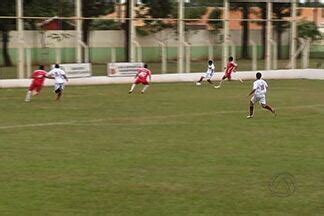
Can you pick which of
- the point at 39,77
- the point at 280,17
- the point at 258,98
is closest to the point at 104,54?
the point at 39,77

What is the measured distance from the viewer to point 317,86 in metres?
35.6

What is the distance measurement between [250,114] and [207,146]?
622 cm

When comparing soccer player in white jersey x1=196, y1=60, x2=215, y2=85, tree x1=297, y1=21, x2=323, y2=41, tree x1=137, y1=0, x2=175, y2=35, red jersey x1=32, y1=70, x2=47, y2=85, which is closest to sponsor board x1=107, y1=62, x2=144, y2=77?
tree x1=137, y1=0, x2=175, y2=35

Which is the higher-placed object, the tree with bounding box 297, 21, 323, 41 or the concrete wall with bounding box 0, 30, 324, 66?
the tree with bounding box 297, 21, 323, 41

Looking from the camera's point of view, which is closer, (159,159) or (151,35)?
(159,159)

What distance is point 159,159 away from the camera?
42.6 feet

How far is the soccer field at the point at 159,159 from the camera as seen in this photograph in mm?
9477

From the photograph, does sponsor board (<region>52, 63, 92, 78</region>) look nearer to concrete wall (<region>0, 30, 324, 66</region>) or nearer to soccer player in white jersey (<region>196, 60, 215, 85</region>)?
concrete wall (<region>0, 30, 324, 66</region>)

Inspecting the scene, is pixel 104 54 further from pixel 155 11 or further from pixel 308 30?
pixel 308 30

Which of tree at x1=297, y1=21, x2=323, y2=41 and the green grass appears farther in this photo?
tree at x1=297, y1=21, x2=323, y2=41

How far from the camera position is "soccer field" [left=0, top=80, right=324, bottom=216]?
9477 mm

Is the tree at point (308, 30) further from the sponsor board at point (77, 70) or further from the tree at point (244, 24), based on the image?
the sponsor board at point (77, 70)

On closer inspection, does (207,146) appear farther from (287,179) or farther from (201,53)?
(201,53)

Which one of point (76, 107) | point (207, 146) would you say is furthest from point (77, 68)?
point (207, 146)
